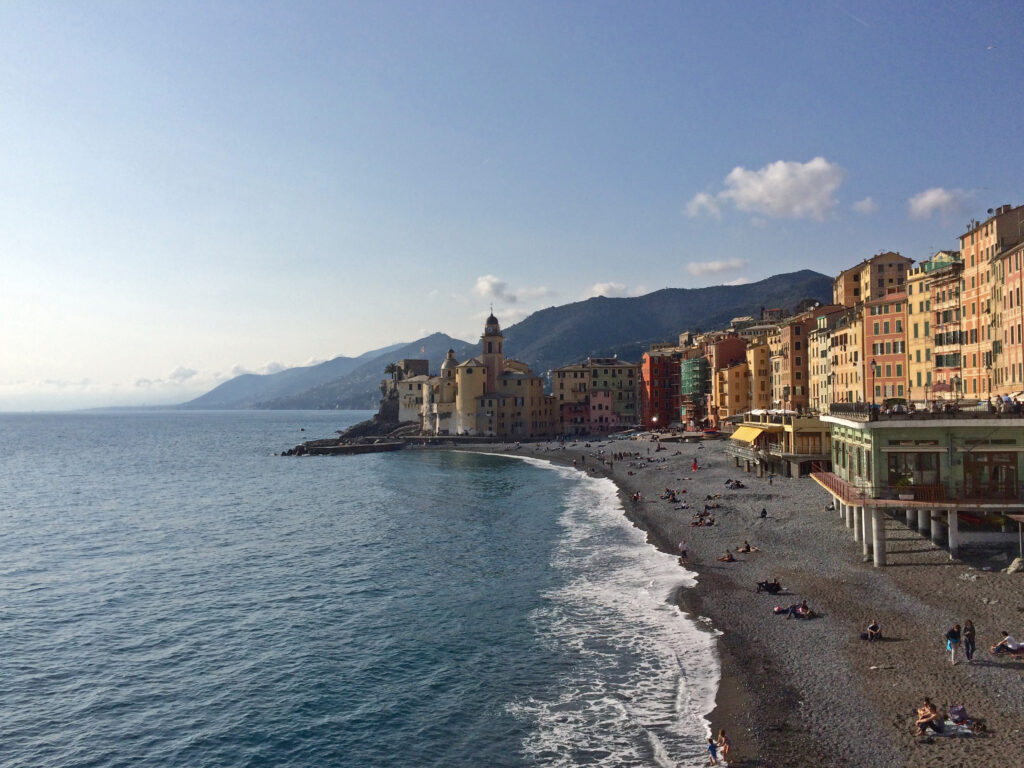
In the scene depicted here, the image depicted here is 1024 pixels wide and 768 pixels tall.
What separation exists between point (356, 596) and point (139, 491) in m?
71.9

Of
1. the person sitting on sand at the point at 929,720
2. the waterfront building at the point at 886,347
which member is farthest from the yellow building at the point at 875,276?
the person sitting on sand at the point at 929,720

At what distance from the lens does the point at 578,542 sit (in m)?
58.6

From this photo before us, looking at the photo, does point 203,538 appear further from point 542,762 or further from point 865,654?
point 865,654

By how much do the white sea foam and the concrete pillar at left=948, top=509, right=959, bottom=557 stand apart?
578 inches

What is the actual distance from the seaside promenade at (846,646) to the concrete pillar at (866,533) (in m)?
0.93

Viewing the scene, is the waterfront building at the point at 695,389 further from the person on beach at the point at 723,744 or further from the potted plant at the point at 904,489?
the person on beach at the point at 723,744

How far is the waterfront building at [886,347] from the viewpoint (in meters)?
74.2

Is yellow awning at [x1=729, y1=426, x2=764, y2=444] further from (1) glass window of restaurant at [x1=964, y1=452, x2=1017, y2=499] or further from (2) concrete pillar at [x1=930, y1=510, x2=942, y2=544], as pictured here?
(1) glass window of restaurant at [x1=964, y1=452, x2=1017, y2=499]

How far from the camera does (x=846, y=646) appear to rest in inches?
1265

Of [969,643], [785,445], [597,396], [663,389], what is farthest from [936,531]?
[597,396]

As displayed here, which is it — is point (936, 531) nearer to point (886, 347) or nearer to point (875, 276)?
point (886, 347)

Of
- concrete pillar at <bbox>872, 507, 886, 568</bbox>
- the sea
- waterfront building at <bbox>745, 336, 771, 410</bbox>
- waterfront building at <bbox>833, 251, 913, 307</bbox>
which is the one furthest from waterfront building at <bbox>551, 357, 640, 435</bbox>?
concrete pillar at <bbox>872, 507, 886, 568</bbox>

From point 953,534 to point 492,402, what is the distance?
5197 inches

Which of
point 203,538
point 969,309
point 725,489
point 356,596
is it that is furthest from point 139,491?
point 969,309
